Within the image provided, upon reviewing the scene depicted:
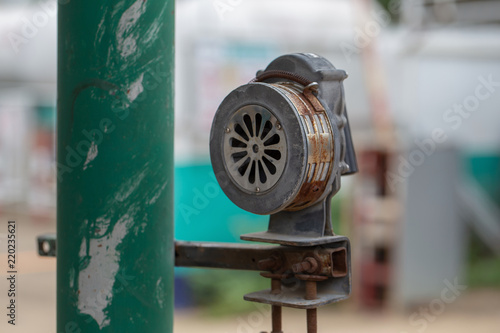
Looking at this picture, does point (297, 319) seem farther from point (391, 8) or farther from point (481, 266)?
point (391, 8)

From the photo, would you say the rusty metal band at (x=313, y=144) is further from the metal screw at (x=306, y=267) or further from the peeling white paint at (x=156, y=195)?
the peeling white paint at (x=156, y=195)

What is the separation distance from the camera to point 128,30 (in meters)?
1.85

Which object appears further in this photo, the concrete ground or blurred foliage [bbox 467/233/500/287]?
blurred foliage [bbox 467/233/500/287]

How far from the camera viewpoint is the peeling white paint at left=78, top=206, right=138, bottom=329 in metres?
1.86

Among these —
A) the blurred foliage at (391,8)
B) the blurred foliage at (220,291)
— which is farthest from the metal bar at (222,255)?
the blurred foliage at (391,8)

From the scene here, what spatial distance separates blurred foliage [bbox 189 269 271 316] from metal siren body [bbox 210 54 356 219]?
559cm

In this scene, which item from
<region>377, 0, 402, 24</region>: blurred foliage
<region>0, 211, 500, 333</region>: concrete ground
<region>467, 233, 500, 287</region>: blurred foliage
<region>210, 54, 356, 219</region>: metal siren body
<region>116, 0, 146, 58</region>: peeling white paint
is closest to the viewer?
<region>210, 54, 356, 219</region>: metal siren body

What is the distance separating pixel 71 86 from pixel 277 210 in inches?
21.6

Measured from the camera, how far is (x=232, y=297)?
7398 millimetres

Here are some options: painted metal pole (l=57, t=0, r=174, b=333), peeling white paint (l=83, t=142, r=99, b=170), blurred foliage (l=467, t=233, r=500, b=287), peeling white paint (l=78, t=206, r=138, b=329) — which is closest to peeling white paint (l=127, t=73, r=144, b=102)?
painted metal pole (l=57, t=0, r=174, b=333)

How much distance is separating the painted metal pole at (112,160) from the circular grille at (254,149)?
0.18m

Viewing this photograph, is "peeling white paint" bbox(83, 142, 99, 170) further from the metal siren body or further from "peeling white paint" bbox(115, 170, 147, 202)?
the metal siren body

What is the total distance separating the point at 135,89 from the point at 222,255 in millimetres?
459

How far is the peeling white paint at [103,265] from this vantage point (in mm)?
1860
